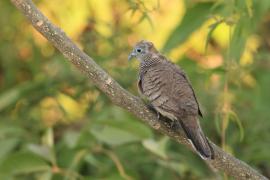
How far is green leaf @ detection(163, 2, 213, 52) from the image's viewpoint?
19.5 ft

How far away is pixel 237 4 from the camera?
489 centimetres

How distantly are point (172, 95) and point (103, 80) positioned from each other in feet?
2.36

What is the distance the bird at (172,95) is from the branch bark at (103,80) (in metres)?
0.12

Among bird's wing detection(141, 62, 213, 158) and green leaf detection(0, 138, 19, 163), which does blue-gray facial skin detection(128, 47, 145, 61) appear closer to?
bird's wing detection(141, 62, 213, 158)

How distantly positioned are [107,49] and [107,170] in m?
1.51

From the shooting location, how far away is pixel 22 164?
6016mm

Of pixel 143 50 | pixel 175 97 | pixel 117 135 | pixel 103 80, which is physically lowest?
pixel 103 80

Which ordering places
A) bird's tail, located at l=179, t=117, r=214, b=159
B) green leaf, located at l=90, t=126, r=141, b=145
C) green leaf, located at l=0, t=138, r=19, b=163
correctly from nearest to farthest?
Answer: bird's tail, located at l=179, t=117, r=214, b=159
green leaf, located at l=90, t=126, r=141, b=145
green leaf, located at l=0, t=138, r=19, b=163

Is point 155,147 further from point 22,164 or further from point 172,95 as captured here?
point 172,95

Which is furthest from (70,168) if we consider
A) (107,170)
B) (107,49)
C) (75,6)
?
(75,6)

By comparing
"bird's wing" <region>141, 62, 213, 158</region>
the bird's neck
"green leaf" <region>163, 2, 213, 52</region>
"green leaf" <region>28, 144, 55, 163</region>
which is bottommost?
"bird's wing" <region>141, 62, 213, 158</region>

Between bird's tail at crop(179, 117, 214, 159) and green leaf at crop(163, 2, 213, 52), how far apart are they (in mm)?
1560

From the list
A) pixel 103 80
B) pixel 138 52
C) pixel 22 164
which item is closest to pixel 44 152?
pixel 22 164

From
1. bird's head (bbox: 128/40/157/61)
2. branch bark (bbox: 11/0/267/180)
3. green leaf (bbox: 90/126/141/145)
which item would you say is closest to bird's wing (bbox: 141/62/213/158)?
branch bark (bbox: 11/0/267/180)
